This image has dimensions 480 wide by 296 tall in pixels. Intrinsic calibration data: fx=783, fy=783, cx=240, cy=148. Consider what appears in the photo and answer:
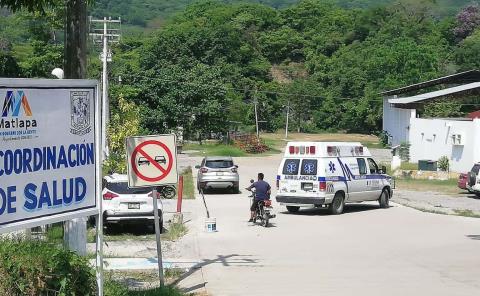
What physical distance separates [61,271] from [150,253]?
8.73 meters

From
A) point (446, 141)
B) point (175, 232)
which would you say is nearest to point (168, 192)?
point (175, 232)

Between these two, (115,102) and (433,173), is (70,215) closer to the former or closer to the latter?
(433,173)

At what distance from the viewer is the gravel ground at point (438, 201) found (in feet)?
93.3

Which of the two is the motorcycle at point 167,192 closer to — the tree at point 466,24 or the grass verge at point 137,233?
the grass verge at point 137,233

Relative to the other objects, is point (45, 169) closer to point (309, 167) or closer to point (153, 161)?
point (153, 161)

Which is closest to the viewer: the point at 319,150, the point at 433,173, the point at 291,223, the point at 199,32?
the point at 291,223

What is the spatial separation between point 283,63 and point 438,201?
97849mm

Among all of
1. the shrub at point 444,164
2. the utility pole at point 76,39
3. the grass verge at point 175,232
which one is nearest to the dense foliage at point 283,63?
the shrub at point 444,164

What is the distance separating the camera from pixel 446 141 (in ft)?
151

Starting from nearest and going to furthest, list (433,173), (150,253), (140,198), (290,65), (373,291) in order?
1. (373,291)
2. (150,253)
3. (140,198)
4. (433,173)
5. (290,65)

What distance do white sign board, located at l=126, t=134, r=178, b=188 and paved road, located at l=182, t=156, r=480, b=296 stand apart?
2163 millimetres

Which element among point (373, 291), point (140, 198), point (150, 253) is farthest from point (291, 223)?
point (373, 291)

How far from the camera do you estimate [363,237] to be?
2006cm

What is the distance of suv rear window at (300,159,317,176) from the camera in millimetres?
25406
